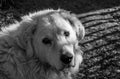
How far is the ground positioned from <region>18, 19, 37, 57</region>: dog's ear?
166 cm

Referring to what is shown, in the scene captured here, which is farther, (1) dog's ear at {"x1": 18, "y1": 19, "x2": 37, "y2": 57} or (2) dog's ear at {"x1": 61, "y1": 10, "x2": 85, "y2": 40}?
(2) dog's ear at {"x1": 61, "y1": 10, "x2": 85, "y2": 40}

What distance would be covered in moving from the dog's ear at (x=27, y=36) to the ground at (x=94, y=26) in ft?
5.45

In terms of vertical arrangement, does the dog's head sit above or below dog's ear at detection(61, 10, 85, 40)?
below

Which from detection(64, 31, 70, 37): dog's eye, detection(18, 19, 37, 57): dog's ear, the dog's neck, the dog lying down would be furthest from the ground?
detection(18, 19, 37, 57): dog's ear

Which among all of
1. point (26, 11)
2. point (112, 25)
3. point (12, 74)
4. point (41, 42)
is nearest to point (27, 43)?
point (41, 42)

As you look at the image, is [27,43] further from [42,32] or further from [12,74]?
[12,74]

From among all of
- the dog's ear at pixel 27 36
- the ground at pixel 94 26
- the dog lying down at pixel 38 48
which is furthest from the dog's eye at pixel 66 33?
the ground at pixel 94 26

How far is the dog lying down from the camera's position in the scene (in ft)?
12.4

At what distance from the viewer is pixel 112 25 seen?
6.61 meters

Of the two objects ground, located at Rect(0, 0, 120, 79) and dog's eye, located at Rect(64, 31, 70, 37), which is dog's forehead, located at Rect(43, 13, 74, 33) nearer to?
dog's eye, located at Rect(64, 31, 70, 37)

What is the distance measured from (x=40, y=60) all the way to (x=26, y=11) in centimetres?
389

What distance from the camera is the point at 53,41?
3809 millimetres

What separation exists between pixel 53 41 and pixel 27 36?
0.44 meters

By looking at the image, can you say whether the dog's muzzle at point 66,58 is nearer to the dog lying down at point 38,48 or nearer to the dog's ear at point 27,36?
the dog lying down at point 38,48
